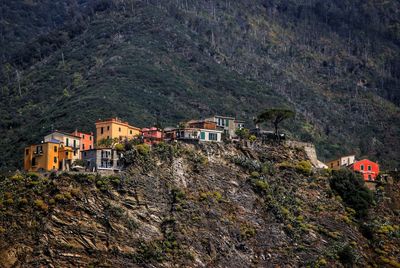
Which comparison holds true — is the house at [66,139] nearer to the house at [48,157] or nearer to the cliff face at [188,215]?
the house at [48,157]

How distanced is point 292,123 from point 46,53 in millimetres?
49775

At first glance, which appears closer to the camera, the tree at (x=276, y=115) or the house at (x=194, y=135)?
the house at (x=194, y=135)

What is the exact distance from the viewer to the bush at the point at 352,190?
10569 cm

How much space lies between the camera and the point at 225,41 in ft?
629

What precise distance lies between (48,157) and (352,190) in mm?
34385

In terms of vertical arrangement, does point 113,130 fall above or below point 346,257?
above

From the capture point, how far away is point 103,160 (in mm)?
95438

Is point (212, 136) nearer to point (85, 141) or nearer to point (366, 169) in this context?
point (85, 141)

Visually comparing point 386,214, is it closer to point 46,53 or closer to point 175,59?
point 175,59

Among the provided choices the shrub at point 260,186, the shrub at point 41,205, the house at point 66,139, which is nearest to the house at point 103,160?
the house at point 66,139

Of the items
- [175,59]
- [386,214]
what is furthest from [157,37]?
[386,214]

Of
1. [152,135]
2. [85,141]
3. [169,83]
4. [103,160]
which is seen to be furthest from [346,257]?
[169,83]

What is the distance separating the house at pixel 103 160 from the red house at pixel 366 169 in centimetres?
3382

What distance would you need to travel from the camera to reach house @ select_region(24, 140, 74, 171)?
96256 mm
